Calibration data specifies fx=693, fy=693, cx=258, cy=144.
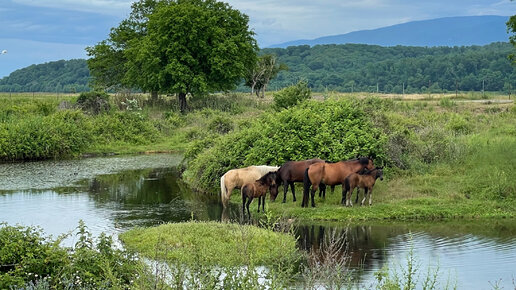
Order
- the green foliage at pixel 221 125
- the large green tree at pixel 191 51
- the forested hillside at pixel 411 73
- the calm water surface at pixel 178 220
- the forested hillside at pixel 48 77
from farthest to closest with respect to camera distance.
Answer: the forested hillside at pixel 48 77, the forested hillside at pixel 411 73, the large green tree at pixel 191 51, the green foliage at pixel 221 125, the calm water surface at pixel 178 220

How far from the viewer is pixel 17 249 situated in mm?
13102

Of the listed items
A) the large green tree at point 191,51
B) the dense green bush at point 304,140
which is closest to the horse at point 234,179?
the dense green bush at point 304,140

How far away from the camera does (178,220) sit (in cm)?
2130

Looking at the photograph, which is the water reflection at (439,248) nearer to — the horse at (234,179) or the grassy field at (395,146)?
the grassy field at (395,146)

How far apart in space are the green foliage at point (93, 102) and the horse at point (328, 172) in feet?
99.8

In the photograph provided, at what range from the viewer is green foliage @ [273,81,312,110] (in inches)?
1361

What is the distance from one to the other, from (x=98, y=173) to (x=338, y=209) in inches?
623

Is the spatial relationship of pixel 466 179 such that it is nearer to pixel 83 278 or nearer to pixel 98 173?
pixel 83 278

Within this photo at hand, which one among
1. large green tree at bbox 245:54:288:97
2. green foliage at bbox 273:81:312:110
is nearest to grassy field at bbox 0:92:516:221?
green foliage at bbox 273:81:312:110

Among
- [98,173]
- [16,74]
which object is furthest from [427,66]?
[98,173]

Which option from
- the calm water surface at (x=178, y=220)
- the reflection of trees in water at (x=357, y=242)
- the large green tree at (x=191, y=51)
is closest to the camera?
the calm water surface at (x=178, y=220)

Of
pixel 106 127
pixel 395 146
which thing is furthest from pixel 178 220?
pixel 106 127

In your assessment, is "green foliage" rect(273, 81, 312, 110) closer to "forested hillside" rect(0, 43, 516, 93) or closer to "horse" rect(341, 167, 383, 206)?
"horse" rect(341, 167, 383, 206)

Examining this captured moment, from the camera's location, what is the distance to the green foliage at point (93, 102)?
161 feet
